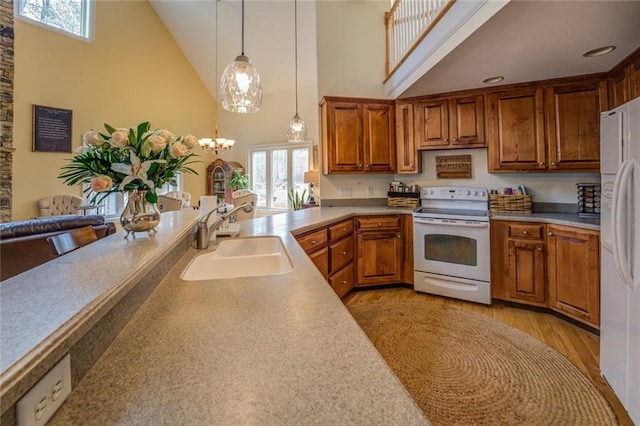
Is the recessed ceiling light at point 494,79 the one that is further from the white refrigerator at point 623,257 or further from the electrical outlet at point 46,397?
the electrical outlet at point 46,397

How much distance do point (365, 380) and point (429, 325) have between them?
2185 mm

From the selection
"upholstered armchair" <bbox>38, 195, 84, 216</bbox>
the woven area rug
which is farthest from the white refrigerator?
"upholstered armchair" <bbox>38, 195, 84, 216</bbox>

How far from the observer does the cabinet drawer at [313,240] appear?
2.23m

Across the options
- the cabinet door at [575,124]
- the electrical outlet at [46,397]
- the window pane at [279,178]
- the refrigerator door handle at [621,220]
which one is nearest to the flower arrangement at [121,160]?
the electrical outlet at [46,397]

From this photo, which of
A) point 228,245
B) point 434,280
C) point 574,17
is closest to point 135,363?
point 228,245

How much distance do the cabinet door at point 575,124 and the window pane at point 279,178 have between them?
5033 millimetres

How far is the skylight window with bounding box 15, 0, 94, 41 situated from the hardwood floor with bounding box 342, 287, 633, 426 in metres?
6.19

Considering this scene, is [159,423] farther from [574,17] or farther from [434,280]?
[434,280]

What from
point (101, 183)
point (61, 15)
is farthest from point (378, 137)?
point (61, 15)

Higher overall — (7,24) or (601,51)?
(7,24)

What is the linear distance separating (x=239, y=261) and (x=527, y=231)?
2.57 metres

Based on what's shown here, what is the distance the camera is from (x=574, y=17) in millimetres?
1751

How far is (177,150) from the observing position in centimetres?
116

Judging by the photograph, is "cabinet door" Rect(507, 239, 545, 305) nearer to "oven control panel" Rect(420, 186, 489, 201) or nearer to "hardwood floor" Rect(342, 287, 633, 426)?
"hardwood floor" Rect(342, 287, 633, 426)
